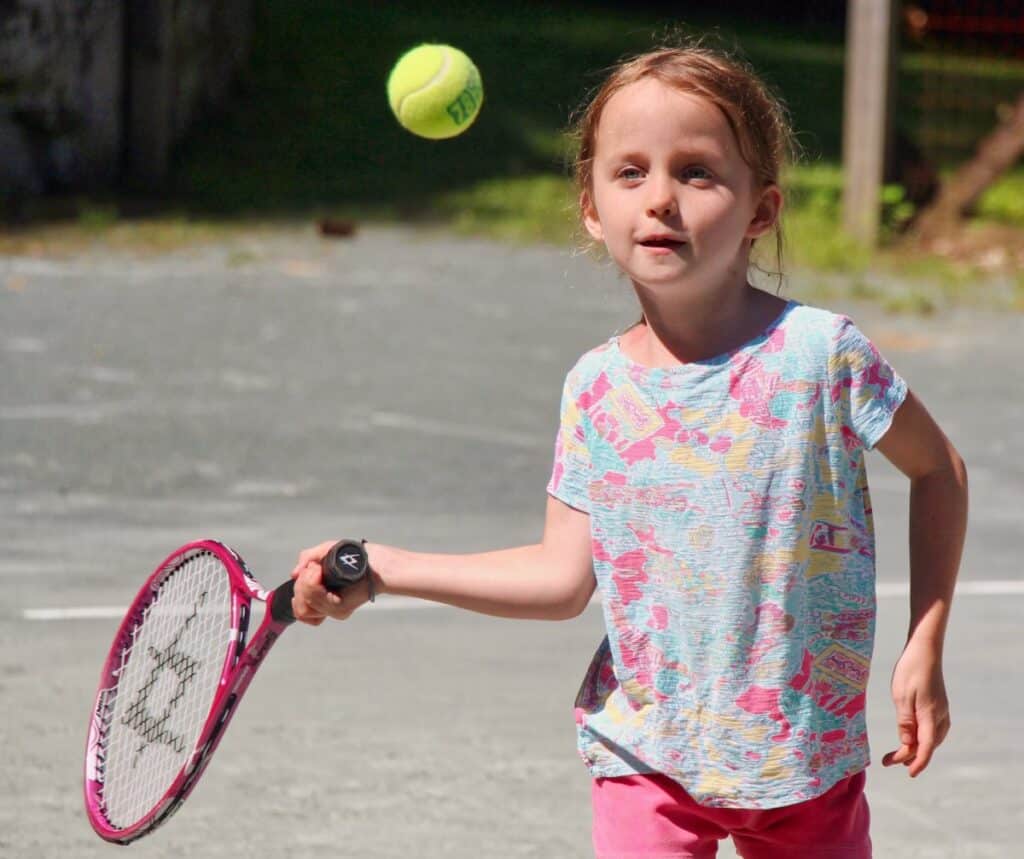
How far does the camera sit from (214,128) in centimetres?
1340

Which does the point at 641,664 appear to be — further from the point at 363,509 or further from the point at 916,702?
the point at 363,509

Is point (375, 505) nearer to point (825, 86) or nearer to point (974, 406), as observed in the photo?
point (974, 406)

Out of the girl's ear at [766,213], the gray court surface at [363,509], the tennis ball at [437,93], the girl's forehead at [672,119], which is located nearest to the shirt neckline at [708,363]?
the girl's ear at [766,213]

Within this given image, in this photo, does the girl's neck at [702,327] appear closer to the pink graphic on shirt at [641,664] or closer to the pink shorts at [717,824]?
the pink graphic on shirt at [641,664]

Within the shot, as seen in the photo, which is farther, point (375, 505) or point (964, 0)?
point (964, 0)

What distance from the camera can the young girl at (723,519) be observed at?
232 cm

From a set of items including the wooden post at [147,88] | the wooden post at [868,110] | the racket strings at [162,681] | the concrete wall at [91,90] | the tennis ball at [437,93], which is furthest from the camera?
the wooden post at [147,88]

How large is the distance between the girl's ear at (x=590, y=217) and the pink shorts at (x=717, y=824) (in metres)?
0.71

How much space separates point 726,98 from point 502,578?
2.23 ft

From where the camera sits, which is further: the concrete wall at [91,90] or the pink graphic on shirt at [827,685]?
the concrete wall at [91,90]

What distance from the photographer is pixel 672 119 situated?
2385mm

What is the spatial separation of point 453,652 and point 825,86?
43.1 ft

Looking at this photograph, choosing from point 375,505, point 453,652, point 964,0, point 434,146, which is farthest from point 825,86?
point 453,652

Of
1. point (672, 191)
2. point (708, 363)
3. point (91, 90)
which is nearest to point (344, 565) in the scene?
point (708, 363)
